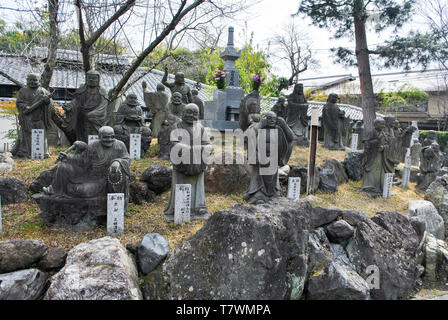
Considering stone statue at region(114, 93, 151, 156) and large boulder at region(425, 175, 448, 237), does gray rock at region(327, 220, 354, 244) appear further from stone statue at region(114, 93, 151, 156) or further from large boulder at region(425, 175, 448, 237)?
stone statue at region(114, 93, 151, 156)

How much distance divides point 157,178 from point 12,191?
2.66m

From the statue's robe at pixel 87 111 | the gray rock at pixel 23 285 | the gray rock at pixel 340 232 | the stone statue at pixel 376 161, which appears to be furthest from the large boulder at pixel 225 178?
the gray rock at pixel 23 285

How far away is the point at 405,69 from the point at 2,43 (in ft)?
43.5

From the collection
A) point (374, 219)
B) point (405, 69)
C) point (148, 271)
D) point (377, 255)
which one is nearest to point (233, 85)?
point (405, 69)

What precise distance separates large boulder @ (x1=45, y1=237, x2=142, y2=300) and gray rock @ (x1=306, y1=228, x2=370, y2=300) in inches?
96.7

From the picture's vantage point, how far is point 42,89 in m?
7.58

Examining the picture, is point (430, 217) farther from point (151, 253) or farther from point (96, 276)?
point (96, 276)

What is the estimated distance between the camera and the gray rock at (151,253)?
4.15m

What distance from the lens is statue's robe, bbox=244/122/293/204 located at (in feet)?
21.4

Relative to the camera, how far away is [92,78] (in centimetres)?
755

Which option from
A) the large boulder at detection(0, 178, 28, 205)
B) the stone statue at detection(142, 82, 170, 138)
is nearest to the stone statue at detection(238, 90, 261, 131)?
the stone statue at detection(142, 82, 170, 138)

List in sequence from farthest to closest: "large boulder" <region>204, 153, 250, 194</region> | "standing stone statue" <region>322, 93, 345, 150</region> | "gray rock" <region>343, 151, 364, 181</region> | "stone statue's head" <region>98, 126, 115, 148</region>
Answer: "standing stone statue" <region>322, 93, 345, 150</region>
"gray rock" <region>343, 151, 364, 181</region>
"large boulder" <region>204, 153, 250, 194</region>
"stone statue's head" <region>98, 126, 115, 148</region>

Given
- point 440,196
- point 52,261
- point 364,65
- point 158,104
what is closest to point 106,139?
point 52,261

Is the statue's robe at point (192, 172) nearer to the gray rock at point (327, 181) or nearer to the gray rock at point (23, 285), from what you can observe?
the gray rock at point (23, 285)
